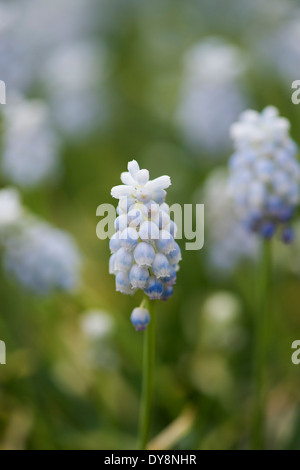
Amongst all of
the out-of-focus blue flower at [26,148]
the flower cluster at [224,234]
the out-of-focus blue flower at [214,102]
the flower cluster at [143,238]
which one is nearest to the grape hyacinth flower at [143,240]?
the flower cluster at [143,238]

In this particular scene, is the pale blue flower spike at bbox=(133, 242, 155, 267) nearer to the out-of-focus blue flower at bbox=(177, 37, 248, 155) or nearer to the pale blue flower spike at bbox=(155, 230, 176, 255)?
the pale blue flower spike at bbox=(155, 230, 176, 255)

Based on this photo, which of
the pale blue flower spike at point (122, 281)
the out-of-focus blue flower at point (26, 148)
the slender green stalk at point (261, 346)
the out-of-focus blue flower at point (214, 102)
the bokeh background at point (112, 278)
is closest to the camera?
the pale blue flower spike at point (122, 281)

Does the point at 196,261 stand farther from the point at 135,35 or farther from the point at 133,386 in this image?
the point at 135,35

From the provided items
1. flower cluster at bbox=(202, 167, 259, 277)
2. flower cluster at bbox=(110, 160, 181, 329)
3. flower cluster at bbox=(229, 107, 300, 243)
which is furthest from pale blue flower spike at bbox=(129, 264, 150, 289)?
flower cluster at bbox=(202, 167, 259, 277)


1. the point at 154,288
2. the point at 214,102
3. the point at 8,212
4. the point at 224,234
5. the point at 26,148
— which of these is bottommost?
the point at 154,288

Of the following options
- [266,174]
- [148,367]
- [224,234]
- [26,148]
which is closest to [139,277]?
[148,367]

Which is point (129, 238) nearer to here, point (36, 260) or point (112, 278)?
point (36, 260)

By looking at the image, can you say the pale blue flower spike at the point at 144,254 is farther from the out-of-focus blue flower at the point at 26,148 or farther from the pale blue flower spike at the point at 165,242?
the out-of-focus blue flower at the point at 26,148
